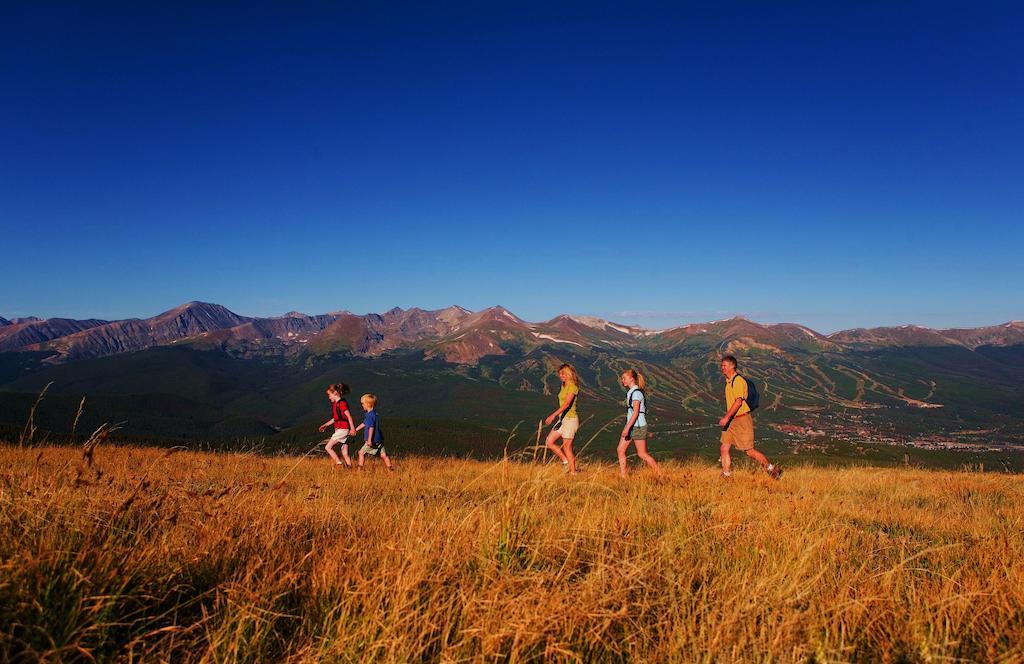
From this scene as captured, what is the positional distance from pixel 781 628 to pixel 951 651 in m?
1.13

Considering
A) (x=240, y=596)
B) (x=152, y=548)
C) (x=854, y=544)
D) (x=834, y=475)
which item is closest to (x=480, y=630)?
(x=240, y=596)

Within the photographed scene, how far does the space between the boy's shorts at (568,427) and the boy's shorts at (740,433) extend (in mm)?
3738

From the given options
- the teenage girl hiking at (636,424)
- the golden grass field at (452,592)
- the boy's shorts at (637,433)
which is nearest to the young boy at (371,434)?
the teenage girl hiking at (636,424)

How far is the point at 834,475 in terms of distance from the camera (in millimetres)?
13391

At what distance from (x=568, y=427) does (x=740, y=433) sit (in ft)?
13.6

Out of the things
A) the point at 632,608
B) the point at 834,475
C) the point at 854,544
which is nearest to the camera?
the point at 632,608

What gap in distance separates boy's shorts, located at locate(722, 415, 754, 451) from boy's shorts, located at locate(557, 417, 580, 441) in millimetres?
3738

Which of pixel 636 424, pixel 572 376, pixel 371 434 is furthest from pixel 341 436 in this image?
pixel 636 424

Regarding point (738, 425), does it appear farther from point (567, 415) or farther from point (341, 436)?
point (341, 436)

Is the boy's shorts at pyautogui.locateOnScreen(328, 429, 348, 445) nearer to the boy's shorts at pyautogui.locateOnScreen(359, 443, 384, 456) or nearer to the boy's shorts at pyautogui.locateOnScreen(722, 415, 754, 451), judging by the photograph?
the boy's shorts at pyautogui.locateOnScreen(359, 443, 384, 456)

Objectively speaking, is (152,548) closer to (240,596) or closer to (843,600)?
(240,596)

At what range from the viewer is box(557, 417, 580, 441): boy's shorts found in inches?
464

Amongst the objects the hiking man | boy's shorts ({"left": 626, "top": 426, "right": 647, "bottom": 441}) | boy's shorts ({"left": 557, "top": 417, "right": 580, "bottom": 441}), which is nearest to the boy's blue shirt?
boy's shorts ({"left": 557, "top": 417, "right": 580, "bottom": 441})

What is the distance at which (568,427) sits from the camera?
1198 centimetres
